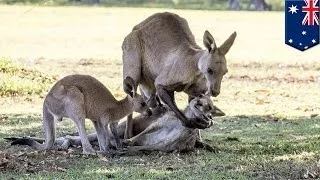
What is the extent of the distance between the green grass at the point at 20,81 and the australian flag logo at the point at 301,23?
5538 millimetres

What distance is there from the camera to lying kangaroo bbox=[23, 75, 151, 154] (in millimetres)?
8086

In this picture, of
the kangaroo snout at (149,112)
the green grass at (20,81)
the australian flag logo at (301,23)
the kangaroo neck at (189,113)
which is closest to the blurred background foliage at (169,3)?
the australian flag logo at (301,23)

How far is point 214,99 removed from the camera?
13.9 metres

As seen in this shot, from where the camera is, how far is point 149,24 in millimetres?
9289

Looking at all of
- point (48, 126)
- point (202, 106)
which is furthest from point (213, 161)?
point (48, 126)

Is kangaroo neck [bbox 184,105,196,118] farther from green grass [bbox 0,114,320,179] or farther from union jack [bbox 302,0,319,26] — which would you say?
union jack [bbox 302,0,319,26]

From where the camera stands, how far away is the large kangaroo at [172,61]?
8.11m

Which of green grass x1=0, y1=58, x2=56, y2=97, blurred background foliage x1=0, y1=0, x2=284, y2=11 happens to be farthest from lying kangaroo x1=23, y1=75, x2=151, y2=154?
blurred background foliage x1=0, y1=0, x2=284, y2=11

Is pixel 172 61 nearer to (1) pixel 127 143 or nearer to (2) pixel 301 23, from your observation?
(1) pixel 127 143

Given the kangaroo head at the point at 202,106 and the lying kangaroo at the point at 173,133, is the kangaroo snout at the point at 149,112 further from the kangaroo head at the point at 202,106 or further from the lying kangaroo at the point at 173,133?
the kangaroo head at the point at 202,106

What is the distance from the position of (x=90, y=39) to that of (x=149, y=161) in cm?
1716

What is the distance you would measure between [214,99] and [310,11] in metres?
5.91

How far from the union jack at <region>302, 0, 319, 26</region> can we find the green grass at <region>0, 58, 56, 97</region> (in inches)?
A: 234

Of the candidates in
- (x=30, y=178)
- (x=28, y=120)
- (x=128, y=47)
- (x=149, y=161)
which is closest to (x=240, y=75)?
(x=28, y=120)
